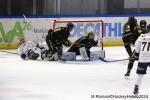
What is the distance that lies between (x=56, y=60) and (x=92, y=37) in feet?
3.57

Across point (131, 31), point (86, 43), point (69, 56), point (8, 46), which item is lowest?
point (8, 46)

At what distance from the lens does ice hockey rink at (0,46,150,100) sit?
322 inches

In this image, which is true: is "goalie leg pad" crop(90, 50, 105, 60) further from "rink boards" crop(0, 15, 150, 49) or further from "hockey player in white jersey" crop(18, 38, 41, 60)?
"rink boards" crop(0, 15, 150, 49)

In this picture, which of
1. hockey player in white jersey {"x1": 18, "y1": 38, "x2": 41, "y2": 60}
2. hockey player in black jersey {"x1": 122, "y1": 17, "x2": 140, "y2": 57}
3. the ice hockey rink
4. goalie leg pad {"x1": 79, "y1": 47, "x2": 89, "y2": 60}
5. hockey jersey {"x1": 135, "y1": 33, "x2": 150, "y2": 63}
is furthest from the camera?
hockey player in white jersey {"x1": 18, "y1": 38, "x2": 41, "y2": 60}

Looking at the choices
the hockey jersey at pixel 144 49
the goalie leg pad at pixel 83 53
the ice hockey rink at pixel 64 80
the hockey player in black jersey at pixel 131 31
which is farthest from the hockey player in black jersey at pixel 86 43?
the hockey jersey at pixel 144 49

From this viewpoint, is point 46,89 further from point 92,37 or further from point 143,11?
point 143,11

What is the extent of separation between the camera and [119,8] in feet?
62.4

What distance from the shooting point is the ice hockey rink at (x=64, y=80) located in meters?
8.17

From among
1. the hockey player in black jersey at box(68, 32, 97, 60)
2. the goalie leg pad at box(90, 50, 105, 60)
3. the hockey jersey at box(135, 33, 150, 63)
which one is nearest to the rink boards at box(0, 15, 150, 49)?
the goalie leg pad at box(90, 50, 105, 60)

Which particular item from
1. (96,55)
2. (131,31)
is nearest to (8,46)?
(96,55)

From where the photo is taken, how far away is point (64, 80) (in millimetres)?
9812

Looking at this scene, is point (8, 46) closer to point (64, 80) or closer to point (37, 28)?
point (37, 28)

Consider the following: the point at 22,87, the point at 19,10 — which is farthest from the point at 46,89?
the point at 19,10

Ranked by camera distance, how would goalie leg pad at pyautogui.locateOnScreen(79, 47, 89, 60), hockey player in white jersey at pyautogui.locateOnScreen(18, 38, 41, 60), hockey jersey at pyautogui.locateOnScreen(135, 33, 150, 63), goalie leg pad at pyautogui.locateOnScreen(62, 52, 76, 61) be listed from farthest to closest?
hockey player in white jersey at pyautogui.locateOnScreen(18, 38, 41, 60)
goalie leg pad at pyautogui.locateOnScreen(62, 52, 76, 61)
goalie leg pad at pyautogui.locateOnScreen(79, 47, 89, 60)
hockey jersey at pyautogui.locateOnScreen(135, 33, 150, 63)
